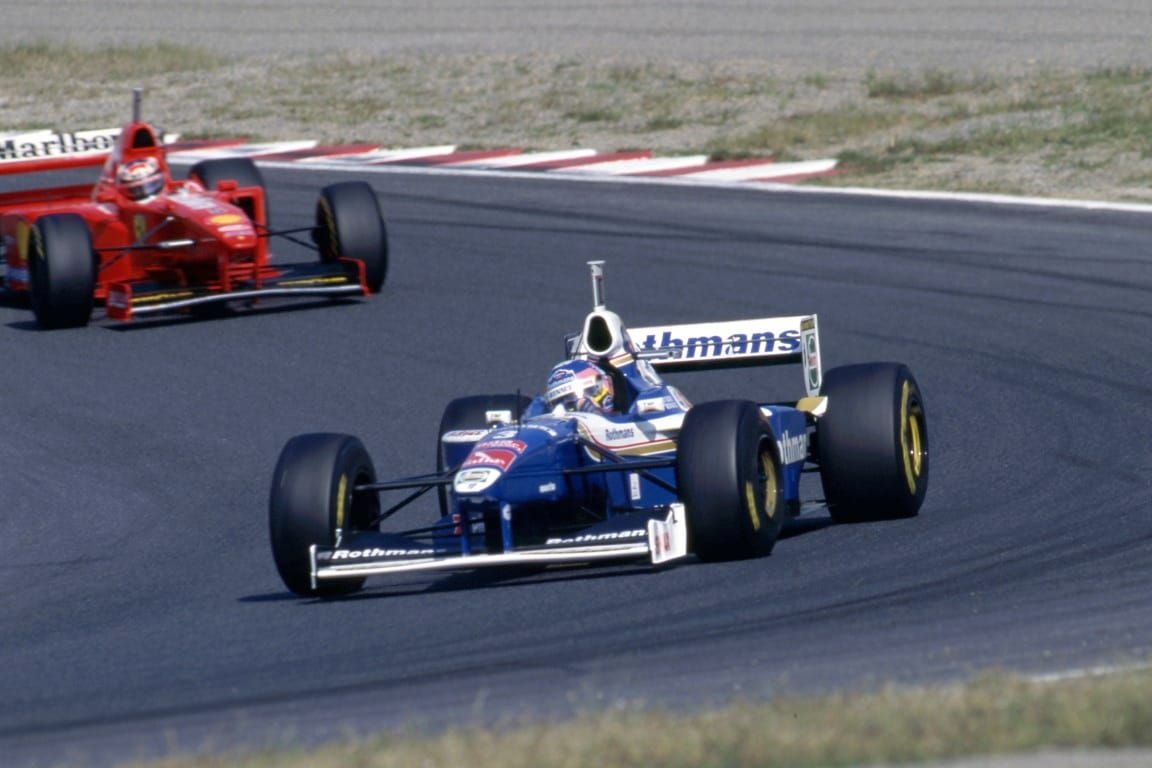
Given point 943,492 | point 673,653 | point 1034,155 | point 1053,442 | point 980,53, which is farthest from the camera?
point 980,53

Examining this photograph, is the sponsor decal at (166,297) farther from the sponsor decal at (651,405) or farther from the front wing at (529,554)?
the front wing at (529,554)

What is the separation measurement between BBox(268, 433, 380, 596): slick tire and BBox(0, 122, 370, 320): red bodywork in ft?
24.0

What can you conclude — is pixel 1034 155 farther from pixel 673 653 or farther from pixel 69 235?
pixel 673 653

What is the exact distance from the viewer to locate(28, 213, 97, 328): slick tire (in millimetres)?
15023

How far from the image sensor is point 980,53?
104 feet

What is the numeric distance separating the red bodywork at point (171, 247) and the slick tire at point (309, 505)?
24.0ft

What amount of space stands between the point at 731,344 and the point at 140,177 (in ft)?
25.5

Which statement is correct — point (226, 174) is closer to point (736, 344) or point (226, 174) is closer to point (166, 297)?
point (166, 297)

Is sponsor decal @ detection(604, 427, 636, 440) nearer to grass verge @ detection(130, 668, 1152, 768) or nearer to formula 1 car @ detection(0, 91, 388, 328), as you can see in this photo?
grass verge @ detection(130, 668, 1152, 768)

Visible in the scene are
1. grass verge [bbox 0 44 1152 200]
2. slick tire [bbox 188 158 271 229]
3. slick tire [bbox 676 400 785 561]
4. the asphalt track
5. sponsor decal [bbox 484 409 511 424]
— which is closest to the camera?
the asphalt track

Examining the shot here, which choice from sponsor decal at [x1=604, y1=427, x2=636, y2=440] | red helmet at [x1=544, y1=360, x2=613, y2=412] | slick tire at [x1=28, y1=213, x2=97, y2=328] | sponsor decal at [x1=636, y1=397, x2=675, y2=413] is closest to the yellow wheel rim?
sponsor decal at [x1=636, y1=397, x2=675, y2=413]

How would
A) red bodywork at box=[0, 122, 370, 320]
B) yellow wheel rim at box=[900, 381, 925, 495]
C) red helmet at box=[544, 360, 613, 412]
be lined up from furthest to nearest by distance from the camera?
red bodywork at box=[0, 122, 370, 320] < yellow wheel rim at box=[900, 381, 925, 495] < red helmet at box=[544, 360, 613, 412]

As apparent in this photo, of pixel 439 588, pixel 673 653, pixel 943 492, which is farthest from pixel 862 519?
pixel 673 653

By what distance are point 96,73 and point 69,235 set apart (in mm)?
20165
